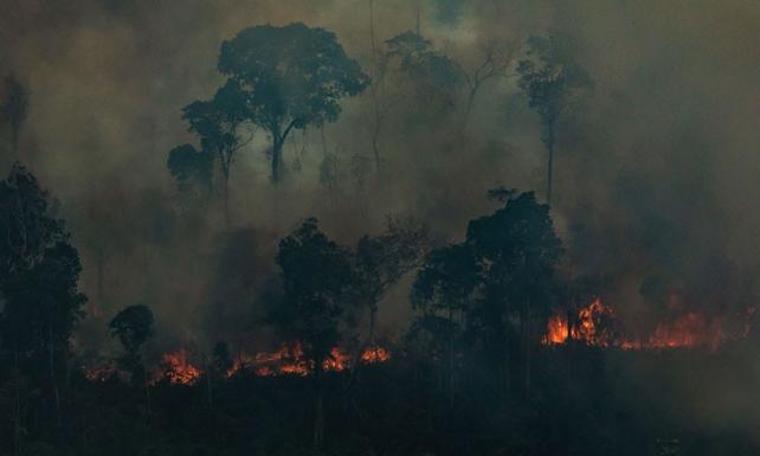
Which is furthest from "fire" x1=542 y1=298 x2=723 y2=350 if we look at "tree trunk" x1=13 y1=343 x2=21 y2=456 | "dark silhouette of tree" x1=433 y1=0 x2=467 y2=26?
"dark silhouette of tree" x1=433 y1=0 x2=467 y2=26

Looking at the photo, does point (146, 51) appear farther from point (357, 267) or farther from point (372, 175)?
point (357, 267)

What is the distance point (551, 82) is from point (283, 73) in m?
27.3

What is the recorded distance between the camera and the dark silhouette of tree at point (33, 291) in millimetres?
79500

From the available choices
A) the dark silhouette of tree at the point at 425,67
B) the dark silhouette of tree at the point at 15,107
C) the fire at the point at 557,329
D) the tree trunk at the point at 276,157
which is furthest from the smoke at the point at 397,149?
the fire at the point at 557,329

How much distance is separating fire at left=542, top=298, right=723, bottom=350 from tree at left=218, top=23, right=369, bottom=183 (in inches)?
1279

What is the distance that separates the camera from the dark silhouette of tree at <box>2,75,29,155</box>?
12406 centimetres

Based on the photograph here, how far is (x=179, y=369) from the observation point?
90312 millimetres

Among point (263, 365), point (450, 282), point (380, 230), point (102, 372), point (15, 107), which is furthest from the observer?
point (15, 107)

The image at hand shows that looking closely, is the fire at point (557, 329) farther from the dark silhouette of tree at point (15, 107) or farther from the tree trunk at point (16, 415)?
the dark silhouette of tree at point (15, 107)

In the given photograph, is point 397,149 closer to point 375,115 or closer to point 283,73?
point 375,115

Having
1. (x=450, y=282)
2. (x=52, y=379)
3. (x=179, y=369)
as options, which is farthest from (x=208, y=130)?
(x=52, y=379)

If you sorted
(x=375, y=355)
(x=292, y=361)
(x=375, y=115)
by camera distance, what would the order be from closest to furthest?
(x=292, y=361) → (x=375, y=355) → (x=375, y=115)

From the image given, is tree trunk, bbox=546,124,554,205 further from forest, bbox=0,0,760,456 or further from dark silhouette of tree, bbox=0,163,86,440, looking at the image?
dark silhouette of tree, bbox=0,163,86,440

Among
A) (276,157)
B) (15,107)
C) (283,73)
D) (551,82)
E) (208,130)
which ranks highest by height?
(551,82)
